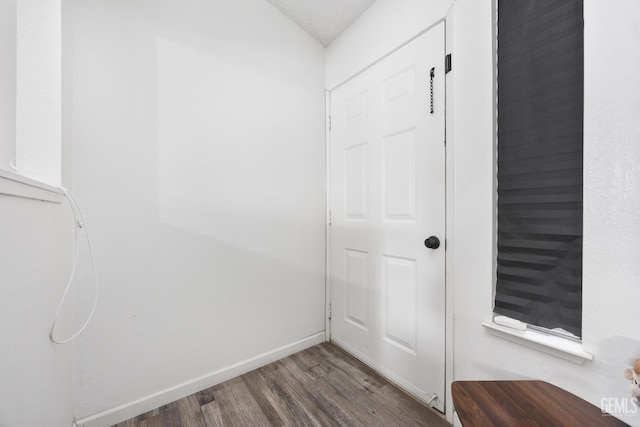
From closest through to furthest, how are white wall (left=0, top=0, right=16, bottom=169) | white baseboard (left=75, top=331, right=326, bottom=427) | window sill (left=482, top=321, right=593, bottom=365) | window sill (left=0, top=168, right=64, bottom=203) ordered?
window sill (left=0, top=168, right=64, bottom=203) < white wall (left=0, top=0, right=16, bottom=169) < window sill (left=482, top=321, right=593, bottom=365) < white baseboard (left=75, top=331, right=326, bottom=427)

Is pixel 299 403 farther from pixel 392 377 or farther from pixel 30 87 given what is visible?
pixel 30 87

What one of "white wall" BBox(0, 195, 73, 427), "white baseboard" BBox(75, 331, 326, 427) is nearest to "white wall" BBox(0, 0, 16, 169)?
"white wall" BBox(0, 195, 73, 427)

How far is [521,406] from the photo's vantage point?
70 centimetres

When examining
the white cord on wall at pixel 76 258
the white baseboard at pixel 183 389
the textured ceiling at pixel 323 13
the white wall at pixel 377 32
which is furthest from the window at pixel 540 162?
the white cord on wall at pixel 76 258

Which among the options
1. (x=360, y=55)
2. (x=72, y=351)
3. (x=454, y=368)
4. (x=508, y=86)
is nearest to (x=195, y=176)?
(x=72, y=351)

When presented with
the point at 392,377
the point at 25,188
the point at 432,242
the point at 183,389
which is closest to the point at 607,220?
the point at 432,242

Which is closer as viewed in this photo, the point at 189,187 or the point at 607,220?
the point at 607,220

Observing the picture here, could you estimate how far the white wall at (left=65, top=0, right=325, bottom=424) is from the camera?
1.20m

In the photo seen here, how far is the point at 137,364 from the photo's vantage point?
1275mm

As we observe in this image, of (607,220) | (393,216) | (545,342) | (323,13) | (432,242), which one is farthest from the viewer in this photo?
(323,13)

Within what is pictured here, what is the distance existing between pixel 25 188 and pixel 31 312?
343mm

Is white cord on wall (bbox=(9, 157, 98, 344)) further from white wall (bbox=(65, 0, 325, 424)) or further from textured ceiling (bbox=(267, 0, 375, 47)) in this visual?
textured ceiling (bbox=(267, 0, 375, 47))

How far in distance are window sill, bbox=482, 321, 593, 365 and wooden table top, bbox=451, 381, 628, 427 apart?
179 mm

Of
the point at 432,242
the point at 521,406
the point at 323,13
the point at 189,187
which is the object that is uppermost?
the point at 323,13
